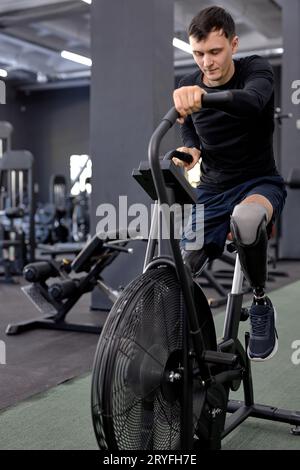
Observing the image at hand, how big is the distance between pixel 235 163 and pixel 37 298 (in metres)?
2.19

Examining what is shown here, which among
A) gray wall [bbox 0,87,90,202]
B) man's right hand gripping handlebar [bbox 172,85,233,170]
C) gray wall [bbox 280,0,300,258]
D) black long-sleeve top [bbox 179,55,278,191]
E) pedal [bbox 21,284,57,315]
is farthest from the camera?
gray wall [bbox 0,87,90,202]

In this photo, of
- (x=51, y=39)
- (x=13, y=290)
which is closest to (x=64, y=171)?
(x=51, y=39)

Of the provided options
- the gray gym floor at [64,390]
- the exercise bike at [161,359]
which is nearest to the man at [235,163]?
the exercise bike at [161,359]

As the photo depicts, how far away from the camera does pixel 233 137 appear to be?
1.94 meters

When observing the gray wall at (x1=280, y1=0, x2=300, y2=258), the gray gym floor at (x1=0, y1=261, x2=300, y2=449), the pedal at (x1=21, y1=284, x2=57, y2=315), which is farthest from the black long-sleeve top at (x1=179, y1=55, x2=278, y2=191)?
the gray wall at (x1=280, y1=0, x2=300, y2=258)

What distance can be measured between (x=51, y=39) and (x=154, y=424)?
10.2 meters

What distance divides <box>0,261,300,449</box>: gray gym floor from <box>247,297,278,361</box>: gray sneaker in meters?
0.30

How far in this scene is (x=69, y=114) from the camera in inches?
560

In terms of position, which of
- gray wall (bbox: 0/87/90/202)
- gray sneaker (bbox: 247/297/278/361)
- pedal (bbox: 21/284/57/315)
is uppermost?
gray wall (bbox: 0/87/90/202)

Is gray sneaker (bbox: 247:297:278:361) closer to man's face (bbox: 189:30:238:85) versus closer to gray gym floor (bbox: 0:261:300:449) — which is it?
A: gray gym floor (bbox: 0:261:300:449)

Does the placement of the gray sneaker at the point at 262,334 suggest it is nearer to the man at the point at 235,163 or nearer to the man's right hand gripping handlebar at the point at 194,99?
the man at the point at 235,163

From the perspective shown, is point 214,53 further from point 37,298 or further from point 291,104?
point 291,104

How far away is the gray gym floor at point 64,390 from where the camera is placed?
1.97 metres

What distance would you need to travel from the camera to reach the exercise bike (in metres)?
1.38
